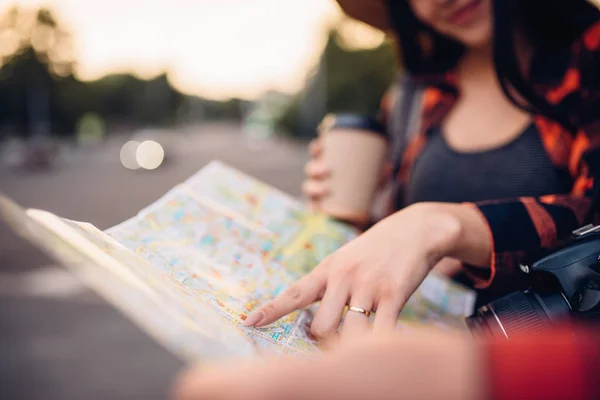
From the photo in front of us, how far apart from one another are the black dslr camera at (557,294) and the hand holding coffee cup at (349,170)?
69cm

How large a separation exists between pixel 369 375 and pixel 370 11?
4.15 feet

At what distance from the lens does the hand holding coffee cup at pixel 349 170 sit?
1.33 metres

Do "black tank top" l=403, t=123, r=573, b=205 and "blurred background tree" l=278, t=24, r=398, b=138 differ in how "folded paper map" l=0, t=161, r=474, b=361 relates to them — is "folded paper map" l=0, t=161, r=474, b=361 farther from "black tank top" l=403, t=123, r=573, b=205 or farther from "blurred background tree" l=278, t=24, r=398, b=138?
"blurred background tree" l=278, t=24, r=398, b=138

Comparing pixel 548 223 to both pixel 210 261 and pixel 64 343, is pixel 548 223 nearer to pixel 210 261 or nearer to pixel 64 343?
pixel 210 261

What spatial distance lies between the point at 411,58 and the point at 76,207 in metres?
9.41

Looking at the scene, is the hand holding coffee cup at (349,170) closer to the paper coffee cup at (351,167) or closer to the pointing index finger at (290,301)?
the paper coffee cup at (351,167)

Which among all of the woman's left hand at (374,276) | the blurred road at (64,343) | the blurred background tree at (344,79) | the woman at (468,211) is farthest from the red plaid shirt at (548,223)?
the blurred background tree at (344,79)

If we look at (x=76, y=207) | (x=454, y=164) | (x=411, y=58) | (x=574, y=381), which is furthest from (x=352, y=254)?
(x=76, y=207)

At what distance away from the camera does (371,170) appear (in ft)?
4.47

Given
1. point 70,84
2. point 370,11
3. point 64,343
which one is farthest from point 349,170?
point 70,84

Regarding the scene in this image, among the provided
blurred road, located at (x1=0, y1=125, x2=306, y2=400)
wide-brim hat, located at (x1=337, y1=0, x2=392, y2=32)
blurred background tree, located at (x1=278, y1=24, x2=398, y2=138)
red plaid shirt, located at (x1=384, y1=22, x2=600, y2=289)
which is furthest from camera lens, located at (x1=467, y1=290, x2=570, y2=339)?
blurred background tree, located at (x1=278, y1=24, x2=398, y2=138)

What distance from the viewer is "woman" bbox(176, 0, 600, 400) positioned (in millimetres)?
324

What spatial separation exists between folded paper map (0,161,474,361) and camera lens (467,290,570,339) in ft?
0.43

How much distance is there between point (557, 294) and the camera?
618mm
